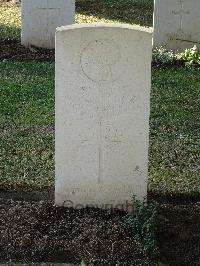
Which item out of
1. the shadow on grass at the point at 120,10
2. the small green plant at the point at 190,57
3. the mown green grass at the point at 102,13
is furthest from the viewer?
the shadow on grass at the point at 120,10

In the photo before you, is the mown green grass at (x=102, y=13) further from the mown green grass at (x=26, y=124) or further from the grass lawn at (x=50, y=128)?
the grass lawn at (x=50, y=128)

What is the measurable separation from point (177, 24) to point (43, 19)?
206cm

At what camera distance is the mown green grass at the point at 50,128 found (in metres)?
6.13

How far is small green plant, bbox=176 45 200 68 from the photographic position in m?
10.0

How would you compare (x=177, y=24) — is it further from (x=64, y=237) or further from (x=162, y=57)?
(x=64, y=237)

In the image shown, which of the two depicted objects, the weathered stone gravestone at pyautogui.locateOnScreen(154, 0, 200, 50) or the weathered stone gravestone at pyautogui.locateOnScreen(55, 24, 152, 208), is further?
the weathered stone gravestone at pyautogui.locateOnScreen(154, 0, 200, 50)

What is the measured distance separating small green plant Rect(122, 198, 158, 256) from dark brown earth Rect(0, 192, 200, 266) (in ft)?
0.17

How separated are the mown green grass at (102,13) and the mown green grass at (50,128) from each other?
3.16 m

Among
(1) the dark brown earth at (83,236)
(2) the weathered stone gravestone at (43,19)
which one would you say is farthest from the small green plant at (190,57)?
(1) the dark brown earth at (83,236)

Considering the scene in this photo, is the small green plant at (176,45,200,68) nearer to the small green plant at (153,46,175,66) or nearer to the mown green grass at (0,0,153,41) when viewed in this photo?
the small green plant at (153,46,175,66)

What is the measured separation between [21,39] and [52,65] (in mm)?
1496

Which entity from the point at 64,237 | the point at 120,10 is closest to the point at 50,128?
the point at 64,237

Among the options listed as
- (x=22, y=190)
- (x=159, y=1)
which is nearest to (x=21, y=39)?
(x=159, y=1)

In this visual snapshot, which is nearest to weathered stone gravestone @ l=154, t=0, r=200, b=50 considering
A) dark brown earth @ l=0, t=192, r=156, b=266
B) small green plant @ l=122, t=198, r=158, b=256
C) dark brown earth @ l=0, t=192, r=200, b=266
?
dark brown earth @ l=0, t=192, r=200, b=266
